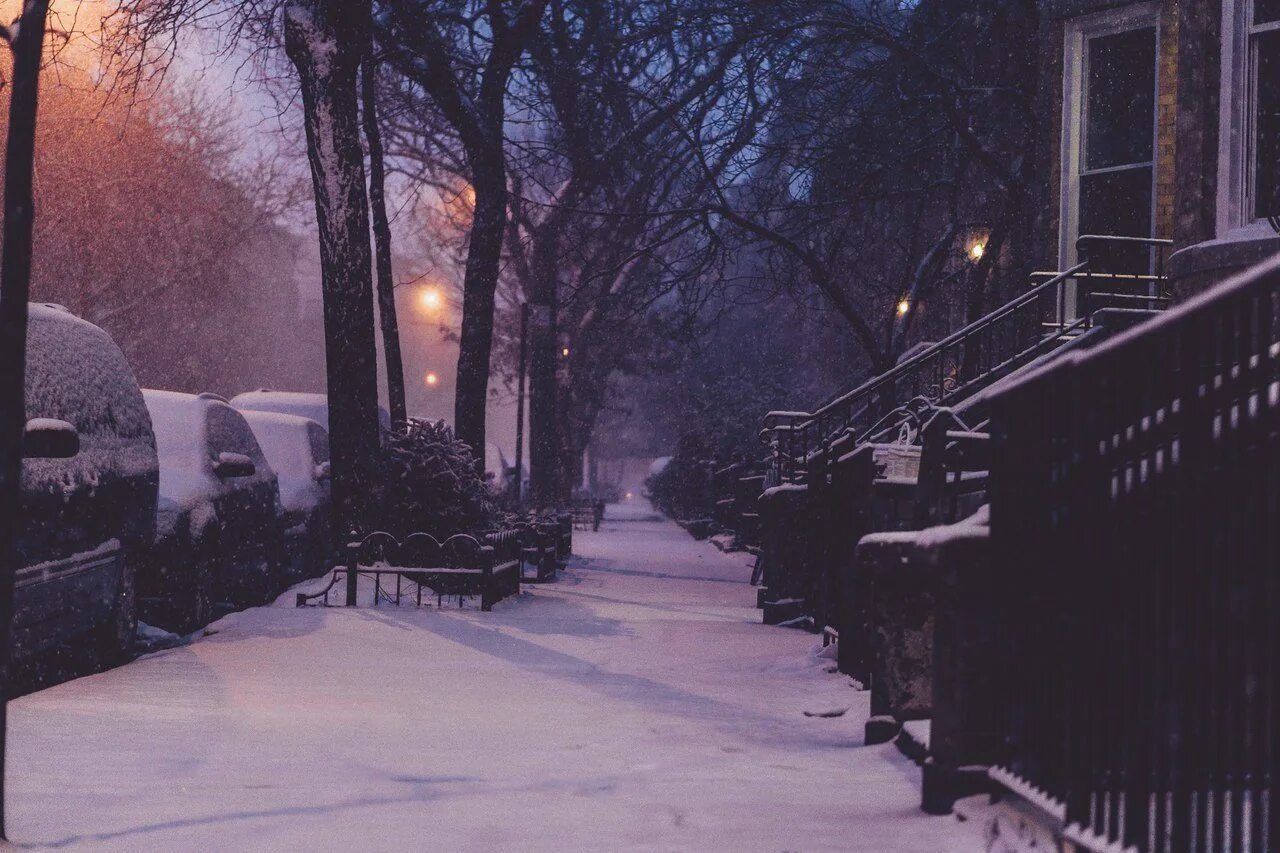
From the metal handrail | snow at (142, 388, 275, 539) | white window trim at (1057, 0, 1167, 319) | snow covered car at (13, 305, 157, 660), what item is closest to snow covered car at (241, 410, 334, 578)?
snow at (142, 388, 275, 539)

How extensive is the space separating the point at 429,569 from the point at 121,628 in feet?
13.3

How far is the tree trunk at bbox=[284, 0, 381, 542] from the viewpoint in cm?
1308

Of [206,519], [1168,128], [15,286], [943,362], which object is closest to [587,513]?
[943,362]

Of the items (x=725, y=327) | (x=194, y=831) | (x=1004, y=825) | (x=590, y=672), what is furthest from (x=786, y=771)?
(x=725, y=327)

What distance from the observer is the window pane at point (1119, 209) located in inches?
565

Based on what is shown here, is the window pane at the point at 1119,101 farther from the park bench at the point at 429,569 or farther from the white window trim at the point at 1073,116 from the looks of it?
the park bench at the point at 429,569

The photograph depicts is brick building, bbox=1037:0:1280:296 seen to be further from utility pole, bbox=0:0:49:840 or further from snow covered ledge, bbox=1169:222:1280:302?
utility pole, bbox=0:0:49:840

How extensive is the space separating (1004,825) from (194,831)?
2.77 m

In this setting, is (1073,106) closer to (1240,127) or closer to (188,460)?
(1240,127)

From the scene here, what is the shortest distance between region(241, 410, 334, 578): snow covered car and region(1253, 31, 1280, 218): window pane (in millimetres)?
9907

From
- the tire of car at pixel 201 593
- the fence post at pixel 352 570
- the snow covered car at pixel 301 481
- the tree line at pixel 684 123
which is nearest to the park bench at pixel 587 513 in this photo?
the tree line at pixel 684 123

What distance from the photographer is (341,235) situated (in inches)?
523

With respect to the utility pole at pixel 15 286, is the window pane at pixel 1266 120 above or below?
above

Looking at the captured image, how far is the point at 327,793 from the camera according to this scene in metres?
4.98
